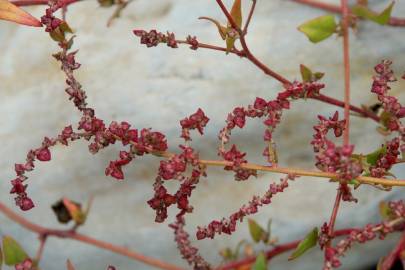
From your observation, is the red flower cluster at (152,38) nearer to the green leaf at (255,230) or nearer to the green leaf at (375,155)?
the green leaf at (375,155)

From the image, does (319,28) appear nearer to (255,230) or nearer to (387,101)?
(387,101)

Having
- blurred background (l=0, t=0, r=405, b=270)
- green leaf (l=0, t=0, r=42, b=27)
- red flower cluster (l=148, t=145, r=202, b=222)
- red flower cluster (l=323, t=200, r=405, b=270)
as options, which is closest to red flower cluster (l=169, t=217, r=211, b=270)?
red flower cluster (l=148, t=145, r=202, b=222)

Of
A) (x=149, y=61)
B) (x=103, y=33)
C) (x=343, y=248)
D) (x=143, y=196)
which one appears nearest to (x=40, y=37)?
(x=103, y=33)

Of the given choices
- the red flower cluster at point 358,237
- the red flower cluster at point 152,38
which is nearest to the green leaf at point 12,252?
the red flower cluster at point 152,38

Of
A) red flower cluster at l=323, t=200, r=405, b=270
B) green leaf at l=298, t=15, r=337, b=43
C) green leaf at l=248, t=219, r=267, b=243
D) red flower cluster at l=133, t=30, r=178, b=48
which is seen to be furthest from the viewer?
green leaf at l=248, t=219, r=267, b=243

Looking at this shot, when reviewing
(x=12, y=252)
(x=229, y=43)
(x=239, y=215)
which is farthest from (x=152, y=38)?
(x=12, y=252)

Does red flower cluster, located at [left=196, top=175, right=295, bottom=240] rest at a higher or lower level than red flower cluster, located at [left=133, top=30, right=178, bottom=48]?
lower

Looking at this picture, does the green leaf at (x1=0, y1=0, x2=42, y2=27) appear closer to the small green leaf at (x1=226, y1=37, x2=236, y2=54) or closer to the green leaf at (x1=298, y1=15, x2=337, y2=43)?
the small green leaf at (x1=226, y1=37, x2=236, y2=54)
